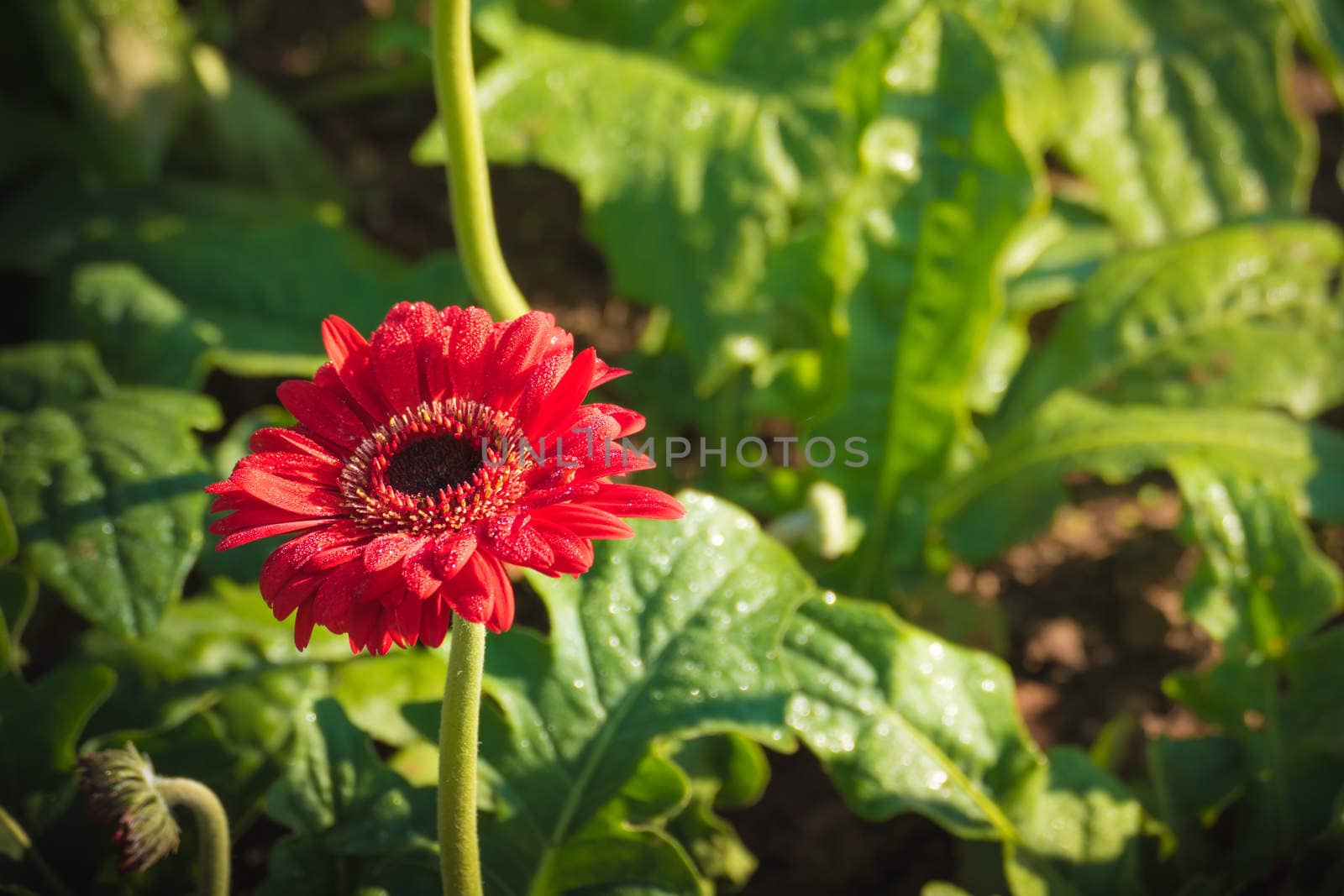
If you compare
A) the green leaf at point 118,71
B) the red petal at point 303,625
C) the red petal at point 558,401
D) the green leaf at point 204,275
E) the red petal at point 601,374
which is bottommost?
the red petal at point 303,625

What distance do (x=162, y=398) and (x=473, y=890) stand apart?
0.88 meters

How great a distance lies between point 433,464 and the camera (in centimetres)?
106

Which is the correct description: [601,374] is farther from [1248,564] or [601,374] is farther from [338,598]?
[1248,564]

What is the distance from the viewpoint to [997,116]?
1691 millimetres

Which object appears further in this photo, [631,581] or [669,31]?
[669,31]

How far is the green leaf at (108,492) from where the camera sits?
1.36 meters

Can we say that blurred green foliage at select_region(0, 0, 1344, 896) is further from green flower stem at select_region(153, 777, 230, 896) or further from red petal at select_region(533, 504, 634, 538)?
red petal at select_region(533, 504, 634, 538)

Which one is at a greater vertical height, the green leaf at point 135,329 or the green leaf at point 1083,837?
the green leaf at point 135,329

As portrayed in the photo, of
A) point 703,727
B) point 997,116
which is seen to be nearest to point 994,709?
point 703,727

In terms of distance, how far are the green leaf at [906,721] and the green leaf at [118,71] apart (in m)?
1.54

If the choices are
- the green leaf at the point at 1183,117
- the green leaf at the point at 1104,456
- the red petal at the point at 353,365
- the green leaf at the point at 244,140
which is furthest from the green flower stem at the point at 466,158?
the green leaf at the point at 1183,117

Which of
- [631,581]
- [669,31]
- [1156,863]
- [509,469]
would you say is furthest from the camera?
[669,31]

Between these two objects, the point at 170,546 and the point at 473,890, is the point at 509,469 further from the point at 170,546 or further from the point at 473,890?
the point at 170,546

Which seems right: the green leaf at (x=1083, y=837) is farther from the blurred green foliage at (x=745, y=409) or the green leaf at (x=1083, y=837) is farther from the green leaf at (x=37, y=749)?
the green leaf at (x=37, y=749)
